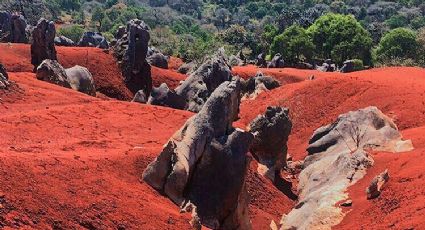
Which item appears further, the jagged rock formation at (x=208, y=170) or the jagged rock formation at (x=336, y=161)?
the jagged rock formation at (x=336, y=161)

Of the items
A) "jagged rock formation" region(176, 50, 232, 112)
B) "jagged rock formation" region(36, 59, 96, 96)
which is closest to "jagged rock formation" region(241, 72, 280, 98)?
"jagged rock formation" region(176, 50, 232, 112)

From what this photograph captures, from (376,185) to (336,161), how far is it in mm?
4094

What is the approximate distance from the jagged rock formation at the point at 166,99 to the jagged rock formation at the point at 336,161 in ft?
39.1

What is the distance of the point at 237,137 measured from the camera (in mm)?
20750

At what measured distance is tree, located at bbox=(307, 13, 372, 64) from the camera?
3103 inches

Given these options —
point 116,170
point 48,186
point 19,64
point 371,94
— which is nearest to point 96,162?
point 116,170

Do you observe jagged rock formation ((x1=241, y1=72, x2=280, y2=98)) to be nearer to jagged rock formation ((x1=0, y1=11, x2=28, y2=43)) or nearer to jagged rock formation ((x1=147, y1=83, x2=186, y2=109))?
jagged rock formation ((x1=147, y1=83, x2=186, y2=109))

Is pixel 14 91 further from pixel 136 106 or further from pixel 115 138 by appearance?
pixel 115 138

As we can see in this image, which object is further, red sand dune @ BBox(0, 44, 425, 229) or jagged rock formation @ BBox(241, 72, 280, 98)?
jagged rock formation @ BBox(241, 72, 280, 98)

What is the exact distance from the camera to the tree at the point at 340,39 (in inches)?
3103

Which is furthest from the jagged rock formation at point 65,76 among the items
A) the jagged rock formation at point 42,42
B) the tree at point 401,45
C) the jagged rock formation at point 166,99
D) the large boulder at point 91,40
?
the tree at point 401,45

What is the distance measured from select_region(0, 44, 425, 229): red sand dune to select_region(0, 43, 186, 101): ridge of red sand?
329mm

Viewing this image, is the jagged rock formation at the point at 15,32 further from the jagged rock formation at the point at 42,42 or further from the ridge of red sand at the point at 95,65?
the jagged rock formation at the point at 42,42

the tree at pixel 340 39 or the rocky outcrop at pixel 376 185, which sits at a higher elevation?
the rocky outcrop at pixel 376 185
